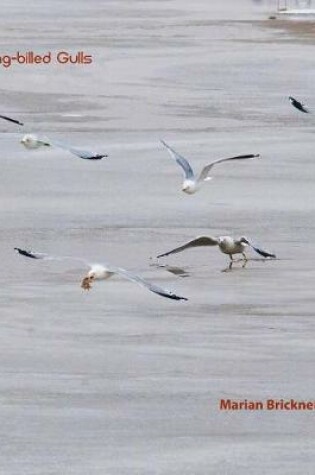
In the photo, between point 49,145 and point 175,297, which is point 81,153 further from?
point 175,297

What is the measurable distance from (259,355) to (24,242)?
12.6ft

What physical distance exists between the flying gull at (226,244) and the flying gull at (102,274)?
2.14 ft

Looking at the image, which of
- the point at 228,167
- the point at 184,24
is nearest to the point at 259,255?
the point at 228,167

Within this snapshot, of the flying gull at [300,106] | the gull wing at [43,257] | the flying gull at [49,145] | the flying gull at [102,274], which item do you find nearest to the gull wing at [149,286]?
the flying gull at [102,274]

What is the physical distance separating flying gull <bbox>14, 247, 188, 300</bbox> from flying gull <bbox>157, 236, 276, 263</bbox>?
25.7 inches

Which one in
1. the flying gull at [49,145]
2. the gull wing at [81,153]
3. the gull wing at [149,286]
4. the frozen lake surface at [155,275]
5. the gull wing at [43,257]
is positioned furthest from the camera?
the flying gull at [49,145]

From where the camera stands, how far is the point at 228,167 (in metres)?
19.8

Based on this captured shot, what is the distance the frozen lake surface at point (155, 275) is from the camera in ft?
35.8

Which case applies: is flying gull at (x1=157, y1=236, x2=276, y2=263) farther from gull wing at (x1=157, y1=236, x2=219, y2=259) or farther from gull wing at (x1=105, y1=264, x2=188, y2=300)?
gull wing at (x1=105, y1=264, x2=188, y2=300)

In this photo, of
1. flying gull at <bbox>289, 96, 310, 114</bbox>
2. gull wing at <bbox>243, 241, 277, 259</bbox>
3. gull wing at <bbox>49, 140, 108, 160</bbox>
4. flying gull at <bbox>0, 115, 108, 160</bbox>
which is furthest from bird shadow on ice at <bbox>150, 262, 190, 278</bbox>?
flying gull at <bbox>289, 96, 310, 114</bbox>

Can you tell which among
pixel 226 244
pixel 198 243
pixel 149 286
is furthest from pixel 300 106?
pixel 149 286

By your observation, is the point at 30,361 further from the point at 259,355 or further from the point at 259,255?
the point at 259,255

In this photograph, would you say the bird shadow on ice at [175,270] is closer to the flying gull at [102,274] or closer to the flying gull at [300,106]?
the flying gull at [102,274]

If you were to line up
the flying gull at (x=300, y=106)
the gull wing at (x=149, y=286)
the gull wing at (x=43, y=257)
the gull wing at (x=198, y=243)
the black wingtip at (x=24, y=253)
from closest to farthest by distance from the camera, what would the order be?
the gull wing at (x=149, y=286) < the gull wing at (x=43, y=257) < the black wingtip at (x=24, y=253) < the gull wing at (x=198, y=243) < the flying gull at (x=300, y=106)
